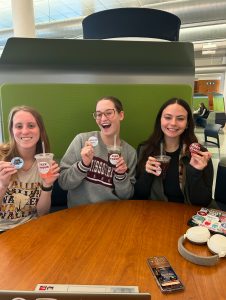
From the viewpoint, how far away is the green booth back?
2.09 m

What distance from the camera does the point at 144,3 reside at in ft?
16.8

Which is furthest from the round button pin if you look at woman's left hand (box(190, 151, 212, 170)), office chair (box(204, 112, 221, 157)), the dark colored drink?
office chair (box(204, 112, 221, 157))

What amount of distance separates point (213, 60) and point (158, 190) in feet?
A: 34.0

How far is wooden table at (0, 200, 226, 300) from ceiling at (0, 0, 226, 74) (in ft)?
15.4

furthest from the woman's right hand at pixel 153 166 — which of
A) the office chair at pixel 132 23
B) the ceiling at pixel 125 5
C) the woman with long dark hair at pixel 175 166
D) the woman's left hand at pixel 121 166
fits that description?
the ceiling at pixel 125 5

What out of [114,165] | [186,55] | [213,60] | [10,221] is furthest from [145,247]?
[213,60]

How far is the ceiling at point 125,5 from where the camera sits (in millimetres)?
4914

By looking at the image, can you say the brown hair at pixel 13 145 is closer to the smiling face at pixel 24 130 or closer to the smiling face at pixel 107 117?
the smiling face at pixel 24 130

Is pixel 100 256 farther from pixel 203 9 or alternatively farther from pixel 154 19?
pixel 203 9

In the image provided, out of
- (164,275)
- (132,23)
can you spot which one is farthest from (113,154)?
(132,23)

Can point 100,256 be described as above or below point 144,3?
below

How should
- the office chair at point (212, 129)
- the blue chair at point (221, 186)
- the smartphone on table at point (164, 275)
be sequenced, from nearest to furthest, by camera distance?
the smartphone on table at point (164, 275), the blue chair at point (221, 186), the office chair at point (212, 129)

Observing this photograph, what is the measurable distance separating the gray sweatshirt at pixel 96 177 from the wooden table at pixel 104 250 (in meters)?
0.25

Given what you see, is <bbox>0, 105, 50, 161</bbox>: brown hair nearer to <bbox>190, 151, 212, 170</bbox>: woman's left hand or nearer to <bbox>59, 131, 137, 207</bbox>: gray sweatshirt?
<bbox>59, 131, 137, 207</bbox>: gray sweatshirt
